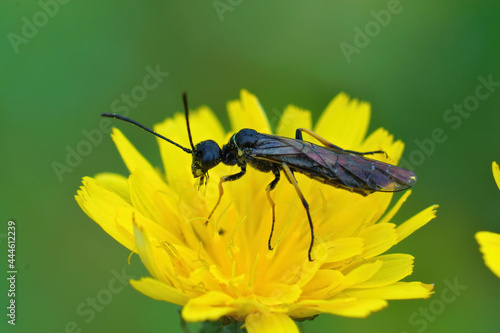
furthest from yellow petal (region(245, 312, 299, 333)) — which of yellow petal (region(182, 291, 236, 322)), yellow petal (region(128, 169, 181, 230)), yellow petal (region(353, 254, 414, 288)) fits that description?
yellow petal (region(128, 169, 181, 230))

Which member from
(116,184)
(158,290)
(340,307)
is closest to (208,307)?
(158,290)

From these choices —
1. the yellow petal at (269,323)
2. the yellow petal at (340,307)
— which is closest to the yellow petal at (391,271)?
the yellow petal at (340,307)

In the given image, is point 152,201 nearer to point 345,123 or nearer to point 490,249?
→ point 345,123

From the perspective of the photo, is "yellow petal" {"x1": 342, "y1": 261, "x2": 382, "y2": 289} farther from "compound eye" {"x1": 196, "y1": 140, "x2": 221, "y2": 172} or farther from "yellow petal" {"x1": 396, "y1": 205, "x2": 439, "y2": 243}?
"compound eye" {"x1": 196, "y1": 140, "x2": 221, "y2": 172}

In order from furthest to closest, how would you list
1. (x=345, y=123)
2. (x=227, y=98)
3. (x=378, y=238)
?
1. (x=227, y=98)
2. (x=345, y=123)
3. (x=378, y=238)

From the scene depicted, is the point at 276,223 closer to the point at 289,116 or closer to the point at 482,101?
the point at 289,116
